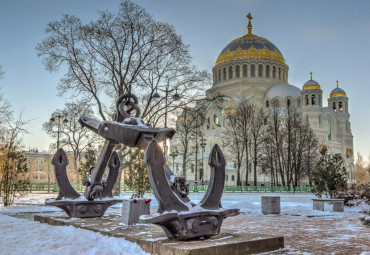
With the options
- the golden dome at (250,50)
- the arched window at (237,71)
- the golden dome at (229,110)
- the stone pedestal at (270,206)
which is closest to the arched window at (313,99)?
the golden dome at (250,50)

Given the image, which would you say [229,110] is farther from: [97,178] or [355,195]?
[97,178]

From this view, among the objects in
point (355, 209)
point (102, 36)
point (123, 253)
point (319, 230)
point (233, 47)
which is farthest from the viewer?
point (233, 47)

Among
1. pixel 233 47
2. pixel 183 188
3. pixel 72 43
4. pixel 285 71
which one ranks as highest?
pixel 233 47

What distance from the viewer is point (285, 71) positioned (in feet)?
230

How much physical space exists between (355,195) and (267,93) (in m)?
46.3

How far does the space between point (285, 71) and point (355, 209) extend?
5605cm

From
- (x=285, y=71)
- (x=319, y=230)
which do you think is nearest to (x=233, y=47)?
(x=285, y=71)

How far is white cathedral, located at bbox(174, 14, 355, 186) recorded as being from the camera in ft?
195

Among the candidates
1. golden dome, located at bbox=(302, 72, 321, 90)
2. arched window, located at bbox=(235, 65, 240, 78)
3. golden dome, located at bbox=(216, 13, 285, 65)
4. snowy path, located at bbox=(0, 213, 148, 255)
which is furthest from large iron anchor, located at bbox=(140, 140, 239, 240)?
golden dome, located at bbox=(216, 13, 285, 65)

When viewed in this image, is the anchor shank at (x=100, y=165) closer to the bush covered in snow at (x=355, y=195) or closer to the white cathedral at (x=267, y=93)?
the bush covered in snow at (x=355, y=195)

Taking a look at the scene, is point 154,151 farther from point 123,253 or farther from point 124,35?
point 124,35

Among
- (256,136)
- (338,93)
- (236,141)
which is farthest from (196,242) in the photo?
(338,93)

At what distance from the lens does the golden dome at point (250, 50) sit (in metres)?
67.3

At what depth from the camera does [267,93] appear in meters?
63.8
